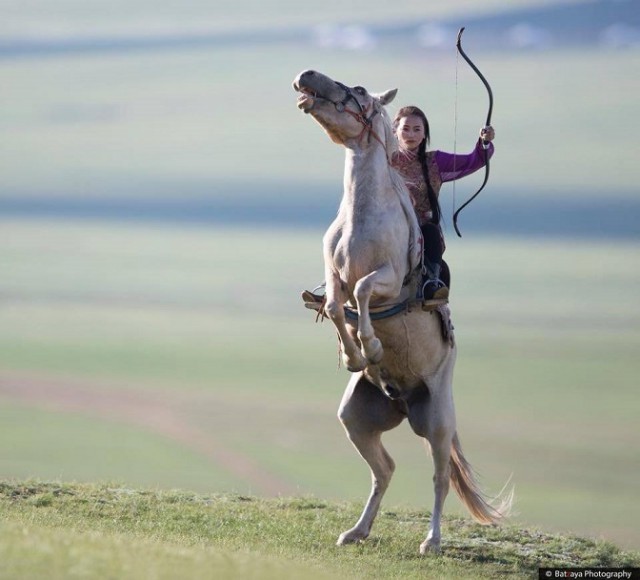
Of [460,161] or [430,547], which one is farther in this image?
[460,161]

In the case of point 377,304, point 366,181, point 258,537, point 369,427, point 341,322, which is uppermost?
point 366,181

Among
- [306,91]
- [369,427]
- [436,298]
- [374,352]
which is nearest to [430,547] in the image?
[369,427]

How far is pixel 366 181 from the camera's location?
8.95m

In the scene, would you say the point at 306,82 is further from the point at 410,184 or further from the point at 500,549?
the point at 500,549

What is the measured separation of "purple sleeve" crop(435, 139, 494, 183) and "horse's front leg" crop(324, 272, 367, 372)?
1478 millimetres

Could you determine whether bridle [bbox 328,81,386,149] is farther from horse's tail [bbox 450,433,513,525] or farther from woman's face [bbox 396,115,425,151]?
horse's tail [bbox 450,433,513,525]

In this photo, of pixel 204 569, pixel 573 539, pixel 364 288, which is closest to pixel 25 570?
pixel 204 569

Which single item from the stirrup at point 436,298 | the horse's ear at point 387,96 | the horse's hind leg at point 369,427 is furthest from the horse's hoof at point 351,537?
the horse's ear at point 387,96

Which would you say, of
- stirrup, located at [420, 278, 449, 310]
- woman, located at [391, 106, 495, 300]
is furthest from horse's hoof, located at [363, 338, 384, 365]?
woman, located at [391, 106, 495, 300]

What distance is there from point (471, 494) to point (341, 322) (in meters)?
2.34

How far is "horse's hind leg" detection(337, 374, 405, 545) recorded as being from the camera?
957cm

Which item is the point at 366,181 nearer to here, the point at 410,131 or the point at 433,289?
the point at 410,131

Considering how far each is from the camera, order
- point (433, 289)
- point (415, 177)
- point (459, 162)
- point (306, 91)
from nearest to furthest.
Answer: point (306, 91) → point (433, 289) → point (415, 177) → point (459, 162)

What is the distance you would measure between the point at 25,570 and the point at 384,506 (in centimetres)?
650
